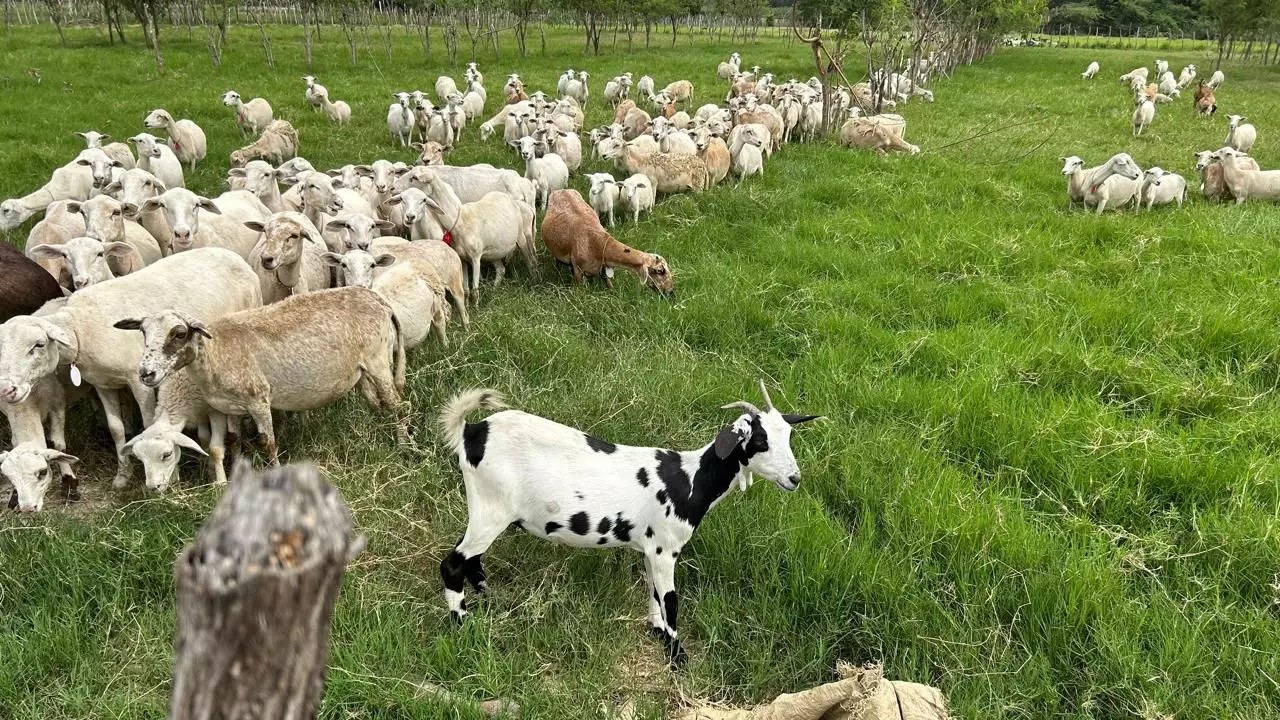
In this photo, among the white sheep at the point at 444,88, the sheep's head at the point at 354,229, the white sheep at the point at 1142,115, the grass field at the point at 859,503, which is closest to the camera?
the grass field at the point at 859,503

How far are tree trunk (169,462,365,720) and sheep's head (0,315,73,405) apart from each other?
4.48 meters

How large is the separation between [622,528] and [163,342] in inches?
102

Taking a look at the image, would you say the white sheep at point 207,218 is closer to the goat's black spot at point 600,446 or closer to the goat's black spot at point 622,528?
the goat's black spot at point 600,446

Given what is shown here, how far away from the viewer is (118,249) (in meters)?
5.94

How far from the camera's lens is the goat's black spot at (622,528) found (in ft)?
11.5

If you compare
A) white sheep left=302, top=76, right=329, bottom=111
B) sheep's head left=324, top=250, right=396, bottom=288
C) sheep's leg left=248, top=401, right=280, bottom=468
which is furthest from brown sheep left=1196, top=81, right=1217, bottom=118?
sheep's leg left=248, top=401, right=280, bottom=468

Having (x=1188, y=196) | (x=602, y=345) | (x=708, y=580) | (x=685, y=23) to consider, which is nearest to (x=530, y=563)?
(x=708, y=580)

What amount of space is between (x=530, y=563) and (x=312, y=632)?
10.7ft

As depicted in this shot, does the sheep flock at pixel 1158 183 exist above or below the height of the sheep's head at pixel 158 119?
below

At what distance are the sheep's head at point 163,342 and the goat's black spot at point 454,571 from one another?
185 centimetres

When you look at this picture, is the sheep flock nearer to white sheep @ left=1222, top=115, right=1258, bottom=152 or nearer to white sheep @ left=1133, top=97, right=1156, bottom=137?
white sheep @ left=1222, top=115, right=1258, bottom=152

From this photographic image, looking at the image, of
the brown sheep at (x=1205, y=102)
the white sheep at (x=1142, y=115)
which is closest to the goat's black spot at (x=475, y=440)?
the white sheep at (x=1142, y=115)

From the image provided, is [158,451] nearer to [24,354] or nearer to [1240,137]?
[24,354]

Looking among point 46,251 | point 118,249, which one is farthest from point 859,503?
point 46,251
